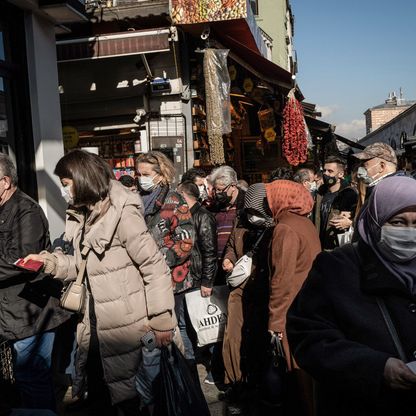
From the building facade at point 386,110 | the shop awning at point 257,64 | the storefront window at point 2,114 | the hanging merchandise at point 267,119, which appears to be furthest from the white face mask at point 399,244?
the building facade at point 386,110

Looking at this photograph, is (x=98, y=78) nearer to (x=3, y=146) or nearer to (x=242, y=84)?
(x=242, y=84)

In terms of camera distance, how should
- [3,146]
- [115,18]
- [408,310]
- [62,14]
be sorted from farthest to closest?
[115,18] < [62,14] < [3,146] < [408,310]

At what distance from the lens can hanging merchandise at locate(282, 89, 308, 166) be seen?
1025cm

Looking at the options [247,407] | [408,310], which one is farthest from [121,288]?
[247,407]

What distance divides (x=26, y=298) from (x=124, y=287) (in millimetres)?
882

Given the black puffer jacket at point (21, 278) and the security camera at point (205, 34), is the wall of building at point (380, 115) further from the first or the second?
the black puffer jacket at point (21, 278)

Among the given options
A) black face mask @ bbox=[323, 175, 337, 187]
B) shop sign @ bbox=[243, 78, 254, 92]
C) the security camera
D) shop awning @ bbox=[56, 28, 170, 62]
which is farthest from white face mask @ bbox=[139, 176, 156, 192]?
shop sign @ bbox=[243, 78, 254, 92]

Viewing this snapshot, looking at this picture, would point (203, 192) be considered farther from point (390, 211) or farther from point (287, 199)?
point (390, 211)

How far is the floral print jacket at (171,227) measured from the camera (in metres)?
3.95

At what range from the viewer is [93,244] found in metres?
2.85

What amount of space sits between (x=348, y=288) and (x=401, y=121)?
3718cm

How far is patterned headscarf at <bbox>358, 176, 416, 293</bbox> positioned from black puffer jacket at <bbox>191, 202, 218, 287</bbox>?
267 cm

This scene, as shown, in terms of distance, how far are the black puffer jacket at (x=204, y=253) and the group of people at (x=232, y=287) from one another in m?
0.01

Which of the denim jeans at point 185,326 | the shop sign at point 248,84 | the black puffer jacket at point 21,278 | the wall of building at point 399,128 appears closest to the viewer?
the black puffer jacket at point 21,278
